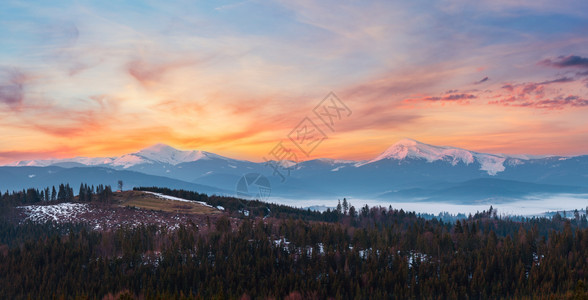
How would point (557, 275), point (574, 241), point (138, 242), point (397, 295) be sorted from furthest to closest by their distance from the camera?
point (574, 241) < point (138, 242) < point (557, 275) < point (397, 295)

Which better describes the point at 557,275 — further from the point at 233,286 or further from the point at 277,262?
the point at 233,286

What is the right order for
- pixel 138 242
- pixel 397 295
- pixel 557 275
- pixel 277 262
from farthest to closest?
pixel 138 242
pixel 277 262
pixel 557 275
pixel 397 295

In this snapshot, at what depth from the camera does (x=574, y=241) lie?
611ft

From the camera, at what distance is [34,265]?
155375 mm

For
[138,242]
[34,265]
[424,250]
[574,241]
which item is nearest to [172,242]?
[138,242]

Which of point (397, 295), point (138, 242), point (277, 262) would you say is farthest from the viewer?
point (138, 242)

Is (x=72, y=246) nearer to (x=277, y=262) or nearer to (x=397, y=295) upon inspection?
(x=277, y=262)

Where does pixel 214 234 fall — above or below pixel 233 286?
above

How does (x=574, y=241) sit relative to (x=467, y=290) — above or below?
above

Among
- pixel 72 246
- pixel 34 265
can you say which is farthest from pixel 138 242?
pixel 34 265

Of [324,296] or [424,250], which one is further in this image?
[424,250]

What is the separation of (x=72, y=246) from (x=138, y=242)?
24.9 m

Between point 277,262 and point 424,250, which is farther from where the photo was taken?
point 424,250

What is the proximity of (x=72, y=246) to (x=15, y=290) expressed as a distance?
3291cm
